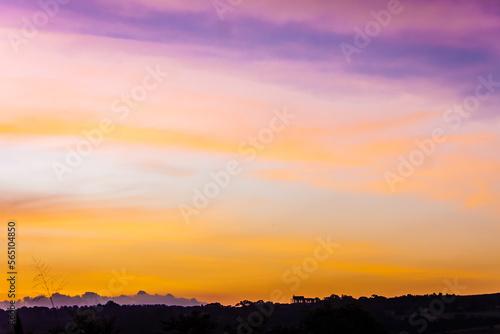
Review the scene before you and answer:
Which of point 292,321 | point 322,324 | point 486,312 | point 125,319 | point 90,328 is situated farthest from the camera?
point 486,312

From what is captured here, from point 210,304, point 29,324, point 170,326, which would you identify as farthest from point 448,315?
point 170,326

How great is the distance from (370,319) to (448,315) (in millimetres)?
108215

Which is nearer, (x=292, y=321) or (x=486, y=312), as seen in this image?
(x=292, y=321)

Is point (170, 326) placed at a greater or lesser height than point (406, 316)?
lesser

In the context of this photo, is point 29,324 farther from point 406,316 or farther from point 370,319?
point 370,319

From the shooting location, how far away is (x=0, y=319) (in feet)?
623

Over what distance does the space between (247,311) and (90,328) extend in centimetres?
12162

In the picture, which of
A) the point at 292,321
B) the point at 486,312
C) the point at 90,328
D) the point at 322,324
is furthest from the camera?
the point at 486,312

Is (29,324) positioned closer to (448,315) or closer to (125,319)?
(125,319)

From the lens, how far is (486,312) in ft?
654

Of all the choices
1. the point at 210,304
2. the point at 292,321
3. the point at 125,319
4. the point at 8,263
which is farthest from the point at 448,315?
the point at 8,263

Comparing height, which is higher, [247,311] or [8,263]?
[247,311]

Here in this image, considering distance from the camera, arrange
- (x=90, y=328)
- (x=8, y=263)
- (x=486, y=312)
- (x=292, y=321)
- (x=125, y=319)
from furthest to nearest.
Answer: (x=486, y=312)
(x=125, y=319)
(x=292, y=321)
(x=90, y=328)
(x=8, y=263)

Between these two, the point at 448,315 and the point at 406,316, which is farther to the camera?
the point at 448,315
